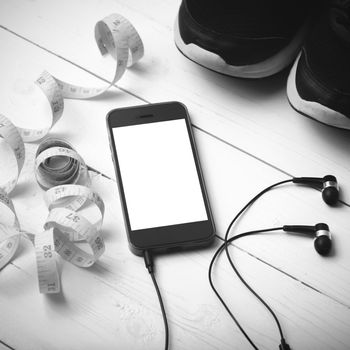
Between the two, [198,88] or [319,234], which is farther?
[198,88]

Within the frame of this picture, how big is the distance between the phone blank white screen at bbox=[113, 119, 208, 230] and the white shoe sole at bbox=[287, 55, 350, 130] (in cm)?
19

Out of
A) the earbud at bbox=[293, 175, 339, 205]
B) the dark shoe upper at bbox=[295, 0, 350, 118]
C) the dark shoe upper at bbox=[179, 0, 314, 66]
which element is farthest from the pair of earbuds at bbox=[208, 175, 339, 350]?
the dark shoe upper at bbox=[179, 0, 314, 66]

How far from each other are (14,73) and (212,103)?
35 centimetres

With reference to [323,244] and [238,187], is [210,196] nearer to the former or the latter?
[238,187]

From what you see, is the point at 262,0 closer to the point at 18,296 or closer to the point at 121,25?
the point at 121,25

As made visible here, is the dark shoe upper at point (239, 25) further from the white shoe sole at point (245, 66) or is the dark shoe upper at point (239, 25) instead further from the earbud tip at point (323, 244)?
the earbud tip at point (323, 244)

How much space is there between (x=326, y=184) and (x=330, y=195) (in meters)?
0.02

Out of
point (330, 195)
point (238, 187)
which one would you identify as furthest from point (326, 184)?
point (238, 187)

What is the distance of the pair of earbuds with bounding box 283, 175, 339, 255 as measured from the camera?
0.93m

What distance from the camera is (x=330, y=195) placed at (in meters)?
0.97

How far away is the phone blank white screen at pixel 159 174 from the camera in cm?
94

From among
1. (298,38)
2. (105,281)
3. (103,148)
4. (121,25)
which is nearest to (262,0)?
(298,38)

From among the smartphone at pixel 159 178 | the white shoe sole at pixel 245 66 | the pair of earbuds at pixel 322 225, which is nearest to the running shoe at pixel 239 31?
the white shoe sole at pixel 245 66

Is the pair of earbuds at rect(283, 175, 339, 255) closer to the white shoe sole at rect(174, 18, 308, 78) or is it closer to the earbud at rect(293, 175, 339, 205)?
the earbud at rect(293, 175, 339, 205)
